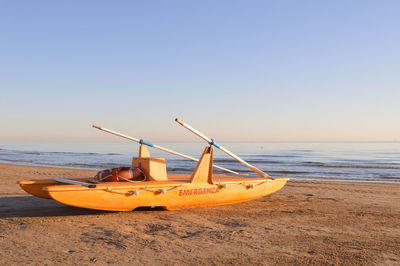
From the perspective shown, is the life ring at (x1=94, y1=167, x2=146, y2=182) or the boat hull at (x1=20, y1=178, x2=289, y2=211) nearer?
the boat hull at (x1=20, y1=178, x2=289, y2=211)

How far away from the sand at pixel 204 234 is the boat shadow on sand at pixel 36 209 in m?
0.02

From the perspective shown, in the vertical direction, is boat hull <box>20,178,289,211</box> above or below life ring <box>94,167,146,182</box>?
below

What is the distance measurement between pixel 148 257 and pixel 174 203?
3.01m

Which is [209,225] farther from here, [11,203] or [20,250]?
[11,203]

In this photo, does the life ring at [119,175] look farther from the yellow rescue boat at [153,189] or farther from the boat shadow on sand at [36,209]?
the boat shadow on sand at [36,209]

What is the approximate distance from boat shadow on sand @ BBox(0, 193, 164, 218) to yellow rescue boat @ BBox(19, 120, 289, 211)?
60 cm

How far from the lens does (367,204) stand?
28.8 feet

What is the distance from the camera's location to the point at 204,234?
18.2 ft

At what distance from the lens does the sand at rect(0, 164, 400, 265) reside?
14.3 feet

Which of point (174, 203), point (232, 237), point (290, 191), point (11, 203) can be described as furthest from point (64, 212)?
point (290, 191)

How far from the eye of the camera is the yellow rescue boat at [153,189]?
628 centimetres

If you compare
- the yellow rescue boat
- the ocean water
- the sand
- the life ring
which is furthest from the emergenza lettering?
the ocean water

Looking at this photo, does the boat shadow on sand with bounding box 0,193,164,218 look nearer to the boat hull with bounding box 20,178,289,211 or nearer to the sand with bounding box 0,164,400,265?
the sand with bounding box 0,164,400,265

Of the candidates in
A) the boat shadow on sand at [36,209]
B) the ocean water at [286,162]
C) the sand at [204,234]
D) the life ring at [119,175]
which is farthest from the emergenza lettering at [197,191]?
the ocean water at [286,162]
